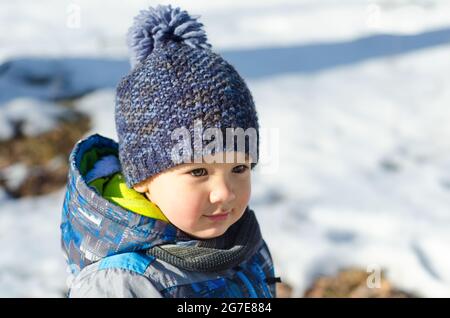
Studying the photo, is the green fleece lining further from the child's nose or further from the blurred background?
the blurred background

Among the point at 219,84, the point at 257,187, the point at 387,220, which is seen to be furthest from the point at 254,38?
the point at 219,84

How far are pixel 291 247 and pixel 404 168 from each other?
1.20 meters

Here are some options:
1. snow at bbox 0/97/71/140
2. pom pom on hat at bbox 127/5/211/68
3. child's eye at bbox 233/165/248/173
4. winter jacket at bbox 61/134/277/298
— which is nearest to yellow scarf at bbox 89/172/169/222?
winter jacket at bbox 61/134/277/298

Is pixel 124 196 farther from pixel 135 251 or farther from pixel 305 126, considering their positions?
pixel 305 126

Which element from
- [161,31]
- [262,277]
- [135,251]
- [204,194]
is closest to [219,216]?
[204,194]

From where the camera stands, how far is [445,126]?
5113mm

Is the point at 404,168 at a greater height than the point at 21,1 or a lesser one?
lesser

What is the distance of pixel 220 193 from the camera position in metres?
1.99

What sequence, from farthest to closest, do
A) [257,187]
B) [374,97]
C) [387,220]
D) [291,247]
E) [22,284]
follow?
[374,97] → [257,187] → [387,220] → [291,247] → [22,284]

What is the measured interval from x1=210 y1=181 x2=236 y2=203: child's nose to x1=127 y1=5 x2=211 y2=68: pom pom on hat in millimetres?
434

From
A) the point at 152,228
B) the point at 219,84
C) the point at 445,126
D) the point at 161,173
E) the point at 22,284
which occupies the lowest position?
the point at 22,284

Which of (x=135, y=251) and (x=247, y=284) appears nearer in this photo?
(x=135, y=251)

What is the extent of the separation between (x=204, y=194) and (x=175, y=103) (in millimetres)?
258

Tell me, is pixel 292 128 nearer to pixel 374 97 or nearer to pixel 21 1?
pixel 374 97
